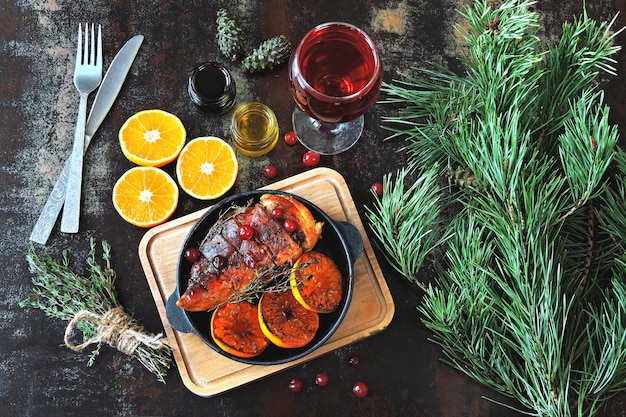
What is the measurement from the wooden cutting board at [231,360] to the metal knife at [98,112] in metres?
0.40

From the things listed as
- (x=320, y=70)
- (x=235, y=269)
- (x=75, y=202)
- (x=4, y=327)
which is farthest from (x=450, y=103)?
(x=4, y=327)

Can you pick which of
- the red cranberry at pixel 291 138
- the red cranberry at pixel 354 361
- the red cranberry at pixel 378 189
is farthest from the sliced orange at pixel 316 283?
the red cranberry at pixel 291 138

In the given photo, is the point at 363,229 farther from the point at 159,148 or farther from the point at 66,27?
the point at 66,27

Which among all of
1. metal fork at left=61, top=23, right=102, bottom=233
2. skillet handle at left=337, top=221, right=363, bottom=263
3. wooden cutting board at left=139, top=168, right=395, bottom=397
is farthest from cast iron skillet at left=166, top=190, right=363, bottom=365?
metal fork at left=61, top=23, right=102, bottom=233

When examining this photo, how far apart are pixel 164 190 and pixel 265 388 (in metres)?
0.88

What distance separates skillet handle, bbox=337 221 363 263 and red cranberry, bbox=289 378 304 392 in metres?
0.55

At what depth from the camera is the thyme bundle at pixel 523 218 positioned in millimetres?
1833

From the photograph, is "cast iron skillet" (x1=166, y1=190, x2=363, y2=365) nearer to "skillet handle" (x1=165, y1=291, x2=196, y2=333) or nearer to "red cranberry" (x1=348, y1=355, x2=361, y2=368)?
"skillet handle" (x1=165, y1=291, x2=196, y2=333)

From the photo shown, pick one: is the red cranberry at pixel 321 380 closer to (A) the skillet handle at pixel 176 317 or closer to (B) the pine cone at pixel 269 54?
(A) the skillet handle at pixel 176 317

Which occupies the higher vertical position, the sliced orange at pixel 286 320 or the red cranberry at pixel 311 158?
the red cranberry at pixel 311 158

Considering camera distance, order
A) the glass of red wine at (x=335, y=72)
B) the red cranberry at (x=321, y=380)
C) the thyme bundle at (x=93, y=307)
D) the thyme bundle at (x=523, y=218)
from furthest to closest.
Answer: the red cranberry at (x=321, y=380)
the thyme bundle at (x=93, y=307)
the glass of red wine at (x=335, y=72)
the thyme bundle at (x=523, y=218)

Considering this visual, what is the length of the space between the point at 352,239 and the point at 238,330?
1.76 feet

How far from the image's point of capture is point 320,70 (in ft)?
7.13

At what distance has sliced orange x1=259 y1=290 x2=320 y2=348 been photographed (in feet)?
6.95
